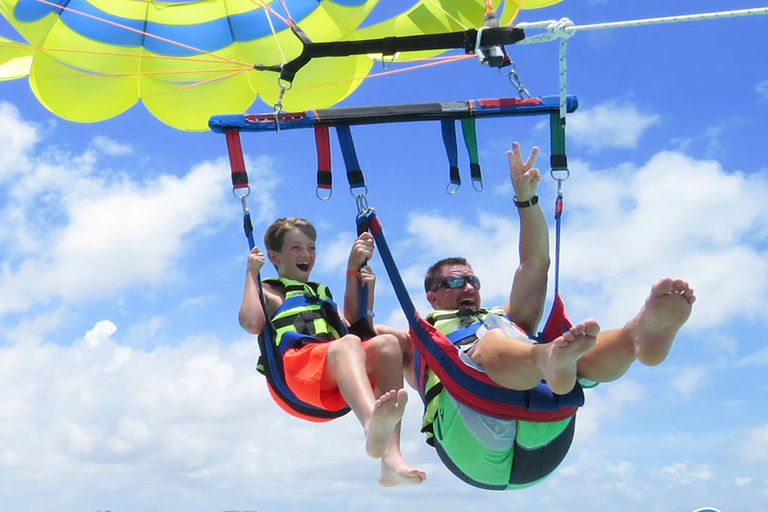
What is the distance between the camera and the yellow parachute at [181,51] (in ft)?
16.5

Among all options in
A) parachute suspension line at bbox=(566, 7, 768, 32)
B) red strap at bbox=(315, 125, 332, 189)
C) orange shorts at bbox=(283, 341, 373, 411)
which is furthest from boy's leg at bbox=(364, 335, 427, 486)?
parachute suspension line at bbox=(566, 7, 768, 32)

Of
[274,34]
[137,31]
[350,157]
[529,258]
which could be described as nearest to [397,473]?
[529,258]

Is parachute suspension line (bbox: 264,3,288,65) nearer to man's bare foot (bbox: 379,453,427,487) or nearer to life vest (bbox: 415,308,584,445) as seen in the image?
life vest (bbox: 415,308,584,445)

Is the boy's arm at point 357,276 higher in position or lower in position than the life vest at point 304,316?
higher

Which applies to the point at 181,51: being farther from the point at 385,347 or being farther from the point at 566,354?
the point at 566,354

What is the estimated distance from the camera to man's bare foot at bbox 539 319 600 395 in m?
3.02

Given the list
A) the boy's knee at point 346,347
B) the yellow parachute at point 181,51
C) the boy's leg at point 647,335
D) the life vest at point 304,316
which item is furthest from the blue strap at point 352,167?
the yellow parachute at point 181,51

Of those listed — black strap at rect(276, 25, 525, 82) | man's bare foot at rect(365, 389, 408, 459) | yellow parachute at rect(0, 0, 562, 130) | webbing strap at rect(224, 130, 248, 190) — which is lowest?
man's bare foot at rect(365, 389, 408, 459)

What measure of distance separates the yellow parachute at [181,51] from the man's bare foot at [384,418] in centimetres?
237

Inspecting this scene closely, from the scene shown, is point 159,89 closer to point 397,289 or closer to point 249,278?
A: point 249,278

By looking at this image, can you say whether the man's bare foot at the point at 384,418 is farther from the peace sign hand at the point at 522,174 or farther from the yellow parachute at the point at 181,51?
the yellow parachute at the point at 181,51

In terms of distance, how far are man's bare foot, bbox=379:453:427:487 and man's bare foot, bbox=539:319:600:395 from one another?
22.2 inches

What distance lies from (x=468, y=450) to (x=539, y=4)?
Answer: 241 centimetres

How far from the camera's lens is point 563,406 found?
3.48 meters
